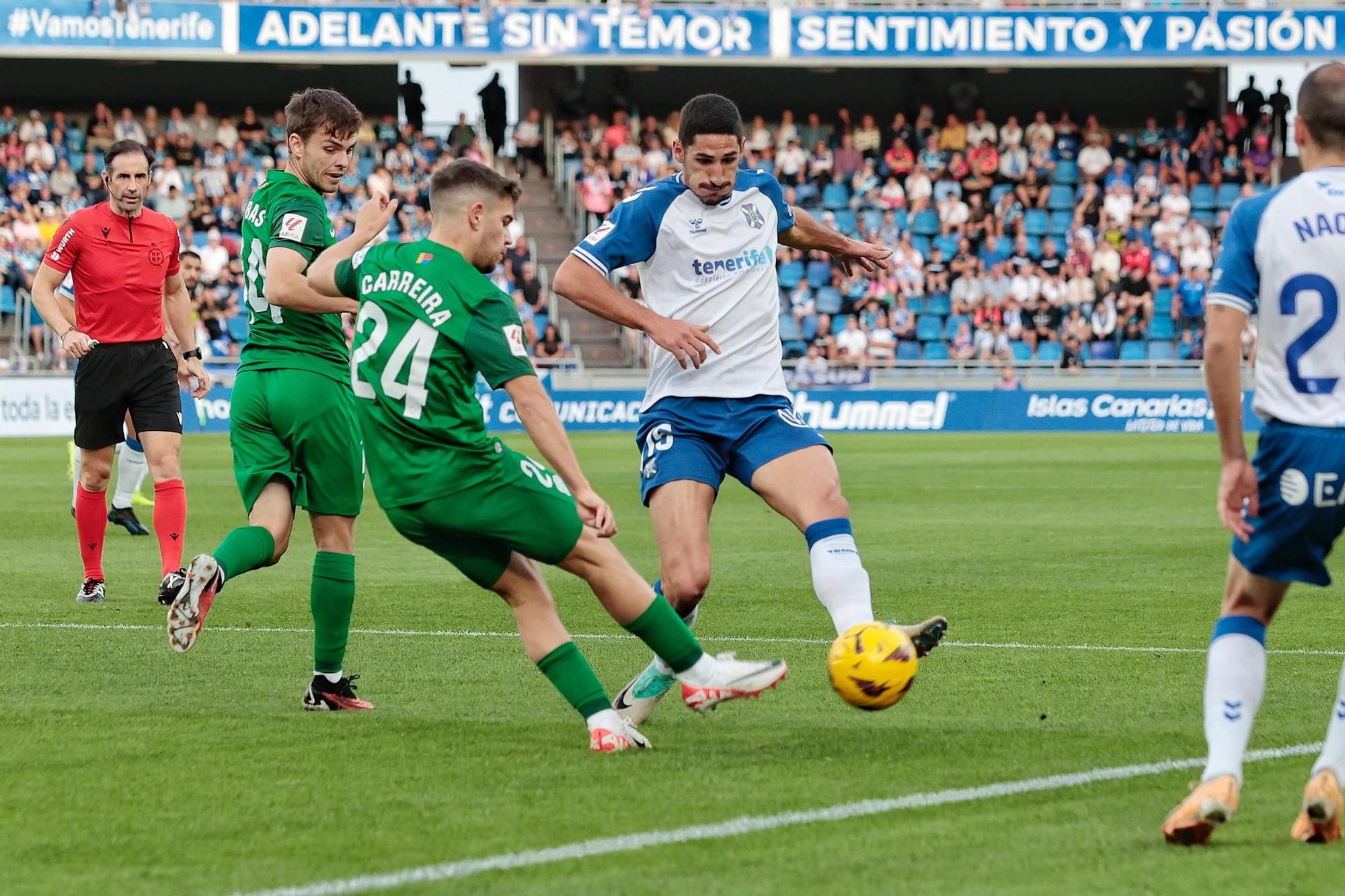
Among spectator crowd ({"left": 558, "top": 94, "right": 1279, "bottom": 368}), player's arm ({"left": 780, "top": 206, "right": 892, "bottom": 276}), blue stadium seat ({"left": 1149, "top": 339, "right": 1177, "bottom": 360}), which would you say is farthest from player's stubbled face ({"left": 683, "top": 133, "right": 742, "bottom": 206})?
blue stadium seat ({"left": 1149, "top": 339, "right": 1177, "bottom": 360})

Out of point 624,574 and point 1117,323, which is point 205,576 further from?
point 1117,323

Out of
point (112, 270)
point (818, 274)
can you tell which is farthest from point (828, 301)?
point (112, 270)

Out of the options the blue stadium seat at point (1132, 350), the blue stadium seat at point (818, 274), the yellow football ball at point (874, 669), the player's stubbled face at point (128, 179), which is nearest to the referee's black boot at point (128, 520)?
the player's stubbled face at point (128, 179)

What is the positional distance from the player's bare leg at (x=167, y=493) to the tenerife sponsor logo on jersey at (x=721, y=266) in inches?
159

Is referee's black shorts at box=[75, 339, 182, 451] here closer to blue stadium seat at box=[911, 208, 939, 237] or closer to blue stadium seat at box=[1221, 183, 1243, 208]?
blue stadium seat at box=[911, 208, 939, 237]

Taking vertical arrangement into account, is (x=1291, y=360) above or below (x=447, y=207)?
below

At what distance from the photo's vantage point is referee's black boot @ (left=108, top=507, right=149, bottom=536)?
1418 centimetres

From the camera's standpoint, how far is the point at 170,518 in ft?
31.8

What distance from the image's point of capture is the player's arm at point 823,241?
698 centimetres

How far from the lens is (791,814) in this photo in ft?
15.9

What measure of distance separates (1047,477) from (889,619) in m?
11.3

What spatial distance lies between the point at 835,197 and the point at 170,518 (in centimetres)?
2718

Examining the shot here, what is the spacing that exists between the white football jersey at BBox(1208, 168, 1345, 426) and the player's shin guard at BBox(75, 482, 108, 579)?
708 cm

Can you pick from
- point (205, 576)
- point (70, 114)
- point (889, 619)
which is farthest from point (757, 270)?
point (70, 114)
